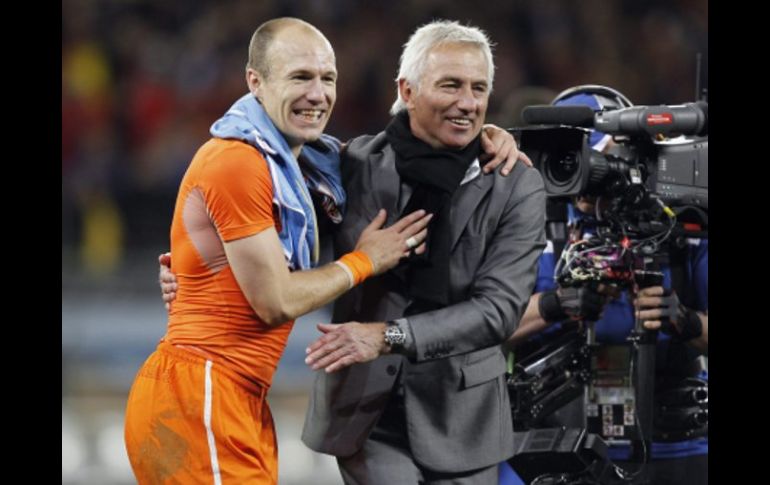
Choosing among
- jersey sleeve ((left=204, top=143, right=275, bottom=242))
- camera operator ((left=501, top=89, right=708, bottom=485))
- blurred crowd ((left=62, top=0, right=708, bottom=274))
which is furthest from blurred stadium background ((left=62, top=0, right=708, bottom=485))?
jersey sleeve ((left=204, top=143, right=275, bottom=242))

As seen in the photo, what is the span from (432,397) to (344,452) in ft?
0.85

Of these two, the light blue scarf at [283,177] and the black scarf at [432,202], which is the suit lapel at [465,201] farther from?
the light blue scarf at [283,177]

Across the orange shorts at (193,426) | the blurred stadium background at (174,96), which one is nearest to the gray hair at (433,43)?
the orange shorts at (193,426)

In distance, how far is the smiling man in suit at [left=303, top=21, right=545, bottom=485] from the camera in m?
3.23

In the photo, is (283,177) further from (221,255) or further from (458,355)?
(458,355)

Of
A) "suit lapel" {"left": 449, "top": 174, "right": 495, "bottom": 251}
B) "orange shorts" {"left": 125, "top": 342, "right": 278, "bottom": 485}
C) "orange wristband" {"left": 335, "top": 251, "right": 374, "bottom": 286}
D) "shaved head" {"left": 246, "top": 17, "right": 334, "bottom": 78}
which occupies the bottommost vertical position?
"orange shorts" {"left": 125, "top": 342, "right": 278, "bottom": 485}

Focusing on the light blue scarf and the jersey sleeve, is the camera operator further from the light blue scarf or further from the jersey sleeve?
the jersey sleeve

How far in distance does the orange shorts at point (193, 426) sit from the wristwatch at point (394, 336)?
340 millimetres

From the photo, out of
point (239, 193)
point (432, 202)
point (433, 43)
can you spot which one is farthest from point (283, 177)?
point (433, 43)

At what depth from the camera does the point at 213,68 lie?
7.73m

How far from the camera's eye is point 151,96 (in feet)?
24.7

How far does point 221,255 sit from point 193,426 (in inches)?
15.5

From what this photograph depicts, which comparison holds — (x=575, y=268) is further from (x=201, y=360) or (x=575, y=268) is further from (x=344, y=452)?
(x=201, y=360)

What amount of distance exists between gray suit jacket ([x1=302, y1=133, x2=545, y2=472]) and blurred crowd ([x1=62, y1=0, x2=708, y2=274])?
3.63 m
